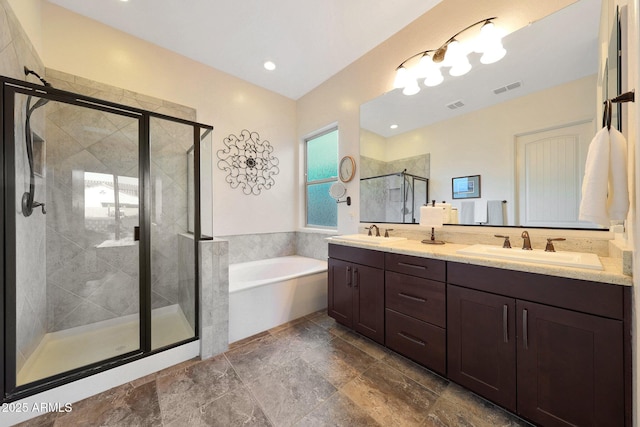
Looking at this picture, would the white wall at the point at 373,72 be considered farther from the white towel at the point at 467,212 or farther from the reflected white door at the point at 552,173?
the white towel at the point at 467,212

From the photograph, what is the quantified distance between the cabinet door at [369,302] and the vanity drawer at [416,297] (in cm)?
8

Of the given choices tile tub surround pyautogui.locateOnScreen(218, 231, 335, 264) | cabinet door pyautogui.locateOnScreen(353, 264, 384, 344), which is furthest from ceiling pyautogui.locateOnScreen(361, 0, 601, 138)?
tile tub surround pyautogui.locateOnScreen(218, 231, 335, 264)

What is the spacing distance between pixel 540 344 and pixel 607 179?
0.79 meters

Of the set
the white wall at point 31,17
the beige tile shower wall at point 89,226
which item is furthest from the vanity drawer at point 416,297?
the white wall at point 31,17

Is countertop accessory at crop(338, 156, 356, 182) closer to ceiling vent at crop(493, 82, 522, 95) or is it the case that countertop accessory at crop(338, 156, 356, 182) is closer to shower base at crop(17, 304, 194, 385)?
ceiling vent at crop(493, 82, 522, 95)

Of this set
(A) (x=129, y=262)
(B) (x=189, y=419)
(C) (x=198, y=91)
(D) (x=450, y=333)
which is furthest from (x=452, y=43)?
(A) (x=129, y=262)

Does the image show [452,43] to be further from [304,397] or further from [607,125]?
[304,397]

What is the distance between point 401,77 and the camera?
2.15 meters

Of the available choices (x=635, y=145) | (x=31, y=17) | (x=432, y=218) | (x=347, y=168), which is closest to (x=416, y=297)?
(x=432, y=218)

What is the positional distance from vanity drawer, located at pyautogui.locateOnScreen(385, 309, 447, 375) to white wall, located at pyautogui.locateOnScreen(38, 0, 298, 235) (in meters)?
1.93

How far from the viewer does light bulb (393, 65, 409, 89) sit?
213cm

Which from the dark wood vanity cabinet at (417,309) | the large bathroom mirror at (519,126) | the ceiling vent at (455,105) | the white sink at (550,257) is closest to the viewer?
the white sink at (550,257)

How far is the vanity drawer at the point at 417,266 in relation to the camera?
1.45 m

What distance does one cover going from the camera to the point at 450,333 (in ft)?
4.59
